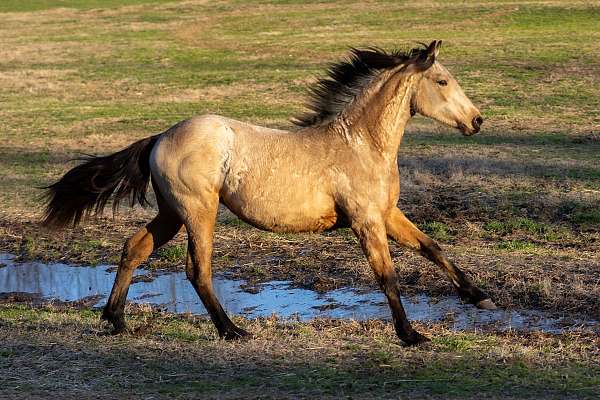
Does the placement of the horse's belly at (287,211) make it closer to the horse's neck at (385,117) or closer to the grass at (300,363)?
the horse's neck at (385,117)

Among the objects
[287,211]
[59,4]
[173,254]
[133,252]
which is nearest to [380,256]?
[287,211]

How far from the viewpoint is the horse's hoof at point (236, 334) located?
24.4 ft

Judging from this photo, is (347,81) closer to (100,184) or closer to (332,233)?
(100,184)

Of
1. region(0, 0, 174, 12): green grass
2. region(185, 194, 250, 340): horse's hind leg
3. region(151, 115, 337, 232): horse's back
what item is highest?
region(151, 115, 337, 232): horse's back

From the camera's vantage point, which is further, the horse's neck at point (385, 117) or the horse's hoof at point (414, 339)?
the horse's neck at point (385, 117)

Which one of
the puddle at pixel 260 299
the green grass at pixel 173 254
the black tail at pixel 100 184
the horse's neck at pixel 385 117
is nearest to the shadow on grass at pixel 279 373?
the puddle at pixel 260 299

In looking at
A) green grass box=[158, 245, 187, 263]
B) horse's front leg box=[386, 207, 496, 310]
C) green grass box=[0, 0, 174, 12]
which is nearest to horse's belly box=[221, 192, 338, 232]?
horse's front leg box=[386, 207, 496, 310]

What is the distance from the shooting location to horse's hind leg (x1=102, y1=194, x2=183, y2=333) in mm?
7824

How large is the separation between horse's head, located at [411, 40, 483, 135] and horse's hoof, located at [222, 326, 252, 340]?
196 centimetres

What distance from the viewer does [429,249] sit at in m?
7.87

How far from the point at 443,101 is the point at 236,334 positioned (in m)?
2.16

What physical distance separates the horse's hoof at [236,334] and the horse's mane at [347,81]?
160 cm

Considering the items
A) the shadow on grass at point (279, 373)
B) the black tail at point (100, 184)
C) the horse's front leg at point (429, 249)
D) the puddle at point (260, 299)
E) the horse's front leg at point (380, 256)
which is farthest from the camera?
the puddle at point (260, 299)

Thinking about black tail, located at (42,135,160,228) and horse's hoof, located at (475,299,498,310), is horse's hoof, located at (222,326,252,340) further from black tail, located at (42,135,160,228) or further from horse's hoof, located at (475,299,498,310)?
horse's hoof, located at (475,299,498,310)
